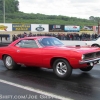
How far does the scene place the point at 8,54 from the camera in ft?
30.4

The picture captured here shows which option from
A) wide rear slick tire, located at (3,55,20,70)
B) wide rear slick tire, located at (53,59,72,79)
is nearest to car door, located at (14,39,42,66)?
wide rear slick tire, located at (3,55,20,70)

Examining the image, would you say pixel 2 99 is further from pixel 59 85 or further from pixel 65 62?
pixel 65 62

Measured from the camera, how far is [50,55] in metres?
7.66

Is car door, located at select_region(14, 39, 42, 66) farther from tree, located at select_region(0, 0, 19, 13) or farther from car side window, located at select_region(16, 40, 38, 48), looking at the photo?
tree, located at select_region(0, 0, 19, 13)

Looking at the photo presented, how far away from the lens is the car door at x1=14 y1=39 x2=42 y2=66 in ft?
26.6

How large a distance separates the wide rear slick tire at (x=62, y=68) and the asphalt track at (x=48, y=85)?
171 millimetres

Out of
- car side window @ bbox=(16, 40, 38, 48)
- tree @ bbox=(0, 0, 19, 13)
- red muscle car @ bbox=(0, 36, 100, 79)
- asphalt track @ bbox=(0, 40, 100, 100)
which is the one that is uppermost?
tree @ bbox=(0, 0, 19, 13)

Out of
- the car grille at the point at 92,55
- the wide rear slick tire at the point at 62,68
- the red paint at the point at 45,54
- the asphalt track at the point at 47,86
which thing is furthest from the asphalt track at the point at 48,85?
the car grille at the point at 92,55

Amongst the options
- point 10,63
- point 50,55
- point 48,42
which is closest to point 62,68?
point 50,55

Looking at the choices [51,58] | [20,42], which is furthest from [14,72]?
[51,58]

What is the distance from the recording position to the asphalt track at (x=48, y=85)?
565 centimetres

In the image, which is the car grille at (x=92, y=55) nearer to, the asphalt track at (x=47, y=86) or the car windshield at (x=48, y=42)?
the asphalt track at (x=47, y=86)

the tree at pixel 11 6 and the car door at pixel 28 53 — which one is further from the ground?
the tree at pixel 11 6

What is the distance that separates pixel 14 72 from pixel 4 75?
25.8 inches
